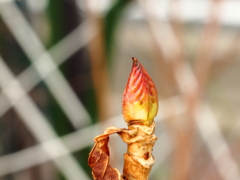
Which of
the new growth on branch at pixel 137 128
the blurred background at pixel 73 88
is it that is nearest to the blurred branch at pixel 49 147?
the blurred background at pixel 73 88

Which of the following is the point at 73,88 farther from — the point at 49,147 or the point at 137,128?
the point at 137,128

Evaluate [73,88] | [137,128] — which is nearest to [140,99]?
[137,128]

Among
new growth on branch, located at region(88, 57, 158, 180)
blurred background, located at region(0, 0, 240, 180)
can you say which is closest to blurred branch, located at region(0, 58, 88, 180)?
blurred background, located at region(0, 0, 240, 180)

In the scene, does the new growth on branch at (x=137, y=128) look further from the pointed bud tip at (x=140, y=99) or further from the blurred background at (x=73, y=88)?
the blurred background at (x=73, y=88)

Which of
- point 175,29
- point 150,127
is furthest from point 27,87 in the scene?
point 150,127

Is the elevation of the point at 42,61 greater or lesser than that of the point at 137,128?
greater

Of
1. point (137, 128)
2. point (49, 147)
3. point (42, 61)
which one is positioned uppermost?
point (42, 61)

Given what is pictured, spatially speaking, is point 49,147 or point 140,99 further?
point 49,147

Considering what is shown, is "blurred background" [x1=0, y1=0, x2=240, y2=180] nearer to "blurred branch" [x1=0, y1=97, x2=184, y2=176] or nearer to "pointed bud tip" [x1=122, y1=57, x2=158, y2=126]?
"blurred branch" [x1=0, y1=97, x2=184, y2=176]

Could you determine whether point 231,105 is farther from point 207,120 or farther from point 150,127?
point 150,127
